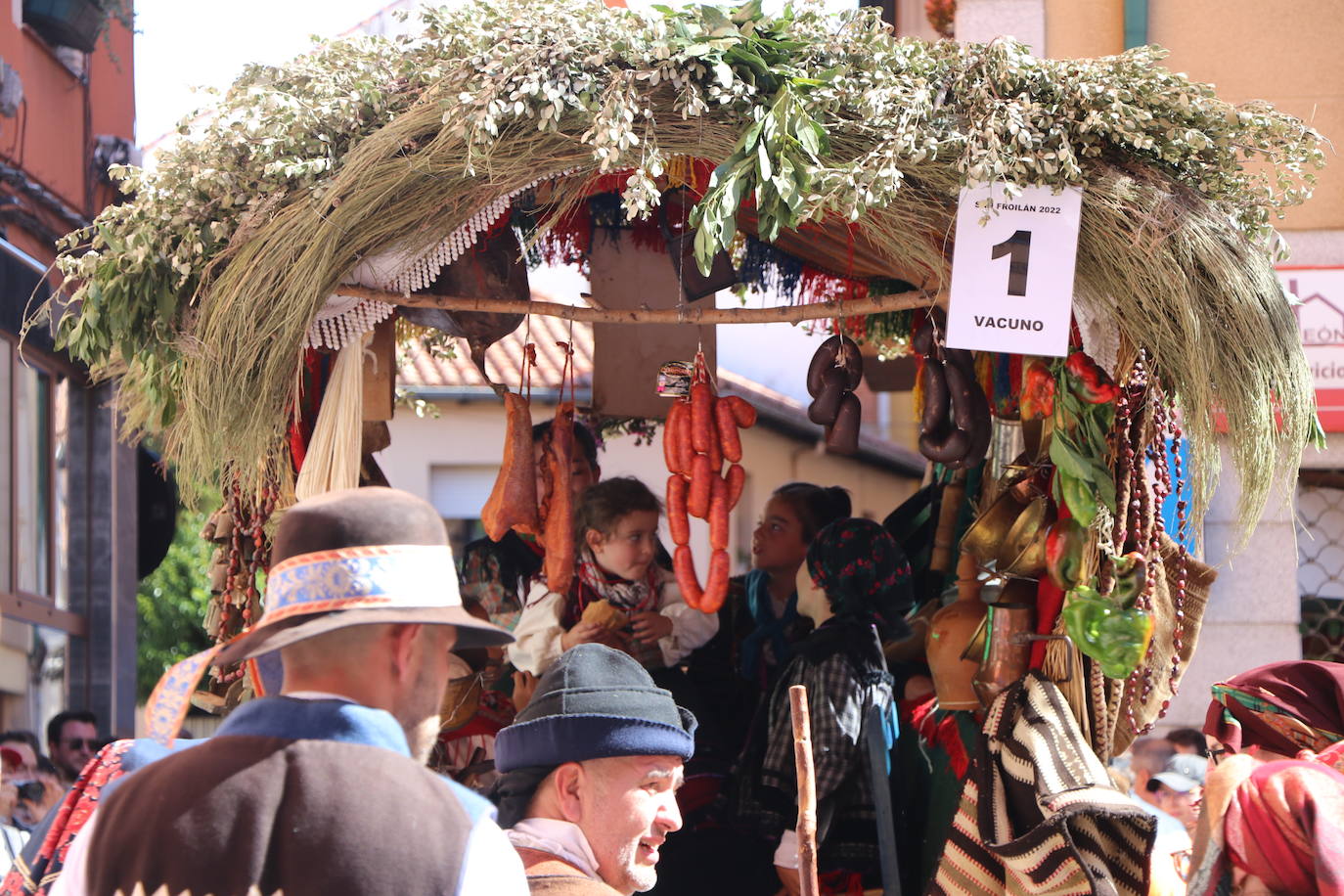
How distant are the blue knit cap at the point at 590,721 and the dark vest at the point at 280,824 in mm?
Answer: 738

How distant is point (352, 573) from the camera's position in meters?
1.90

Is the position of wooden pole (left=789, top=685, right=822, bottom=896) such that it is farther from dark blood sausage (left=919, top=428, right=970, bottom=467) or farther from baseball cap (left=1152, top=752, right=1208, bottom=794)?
baseball cap (left=1152, top=752, right=1208, bottom=794)

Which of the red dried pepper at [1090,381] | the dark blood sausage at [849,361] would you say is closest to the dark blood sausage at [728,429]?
the dark blood sausage at [849,361]

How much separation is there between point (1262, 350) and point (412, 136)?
7.12ft

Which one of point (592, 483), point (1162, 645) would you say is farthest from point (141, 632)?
point (1162, 645)

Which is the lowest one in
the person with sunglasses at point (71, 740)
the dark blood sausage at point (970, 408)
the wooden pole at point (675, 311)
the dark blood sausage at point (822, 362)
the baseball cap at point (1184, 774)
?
the person with sunglasses at point (71, 740)

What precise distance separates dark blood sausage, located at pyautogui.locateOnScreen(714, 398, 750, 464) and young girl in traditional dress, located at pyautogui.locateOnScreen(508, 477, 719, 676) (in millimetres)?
300

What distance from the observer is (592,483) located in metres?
5.05

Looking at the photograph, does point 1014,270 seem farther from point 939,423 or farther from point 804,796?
point 804,796

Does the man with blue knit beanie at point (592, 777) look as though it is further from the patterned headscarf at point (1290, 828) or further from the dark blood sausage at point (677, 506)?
the dark blood sausage at point (677, 506)

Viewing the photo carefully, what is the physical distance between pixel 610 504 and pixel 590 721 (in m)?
2.06

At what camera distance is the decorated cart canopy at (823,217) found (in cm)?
370

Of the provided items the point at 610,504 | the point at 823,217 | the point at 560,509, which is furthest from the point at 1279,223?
the point at 560,509

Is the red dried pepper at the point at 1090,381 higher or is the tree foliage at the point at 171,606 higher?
the red dried pepper at the point at 1090,381
